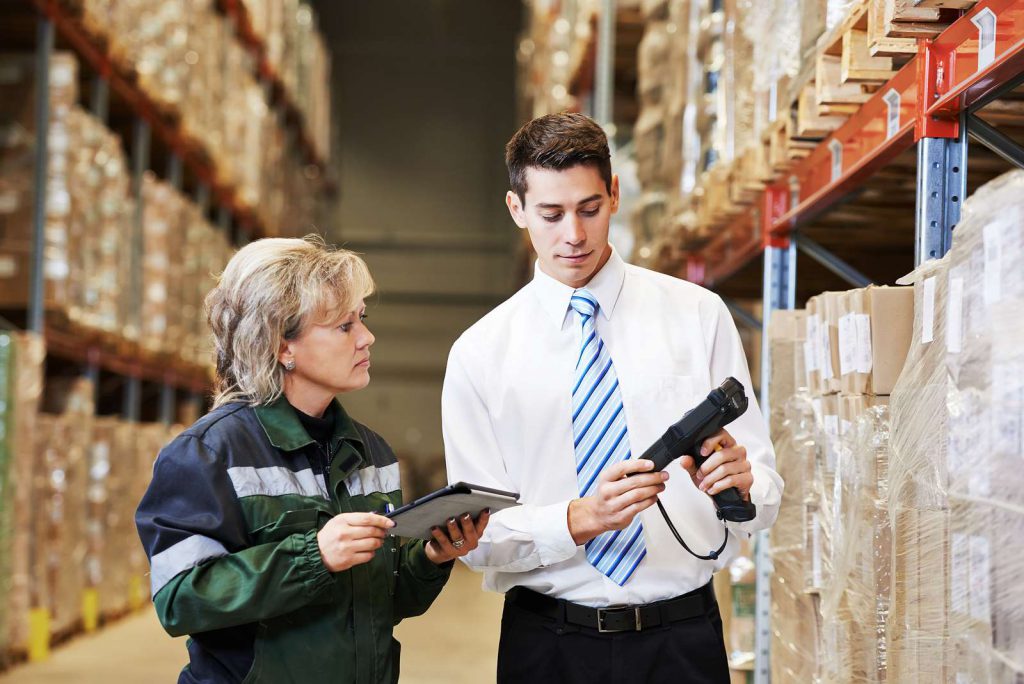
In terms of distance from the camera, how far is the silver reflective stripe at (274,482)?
A: 2049 mm

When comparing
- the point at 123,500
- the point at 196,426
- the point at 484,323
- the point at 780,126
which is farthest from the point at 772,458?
the point at 123,500

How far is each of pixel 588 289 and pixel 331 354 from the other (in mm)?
564

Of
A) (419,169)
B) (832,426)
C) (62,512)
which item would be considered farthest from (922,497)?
(419,169)

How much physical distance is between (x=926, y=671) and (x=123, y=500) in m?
6.82

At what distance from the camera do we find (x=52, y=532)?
21.6ft

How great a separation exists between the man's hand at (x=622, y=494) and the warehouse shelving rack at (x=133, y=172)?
219 cm

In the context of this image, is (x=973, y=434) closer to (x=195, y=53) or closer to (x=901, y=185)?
(x=901, y=185)

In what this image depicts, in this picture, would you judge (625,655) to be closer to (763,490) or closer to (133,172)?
(763,490)

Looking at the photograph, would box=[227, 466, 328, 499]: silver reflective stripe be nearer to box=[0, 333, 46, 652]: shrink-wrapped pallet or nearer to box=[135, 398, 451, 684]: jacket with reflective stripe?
box=[135, 398, 451, 684]: jacket with reflective stripe

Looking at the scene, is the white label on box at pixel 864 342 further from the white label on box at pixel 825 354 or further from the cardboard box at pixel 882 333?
the white label on box at pixel 825 354

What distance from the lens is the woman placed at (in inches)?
77.9

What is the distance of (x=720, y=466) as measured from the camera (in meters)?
2.06

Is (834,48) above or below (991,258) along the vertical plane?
above

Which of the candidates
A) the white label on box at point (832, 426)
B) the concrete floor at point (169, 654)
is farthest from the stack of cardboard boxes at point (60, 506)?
the white label on box at point (832, 426)
